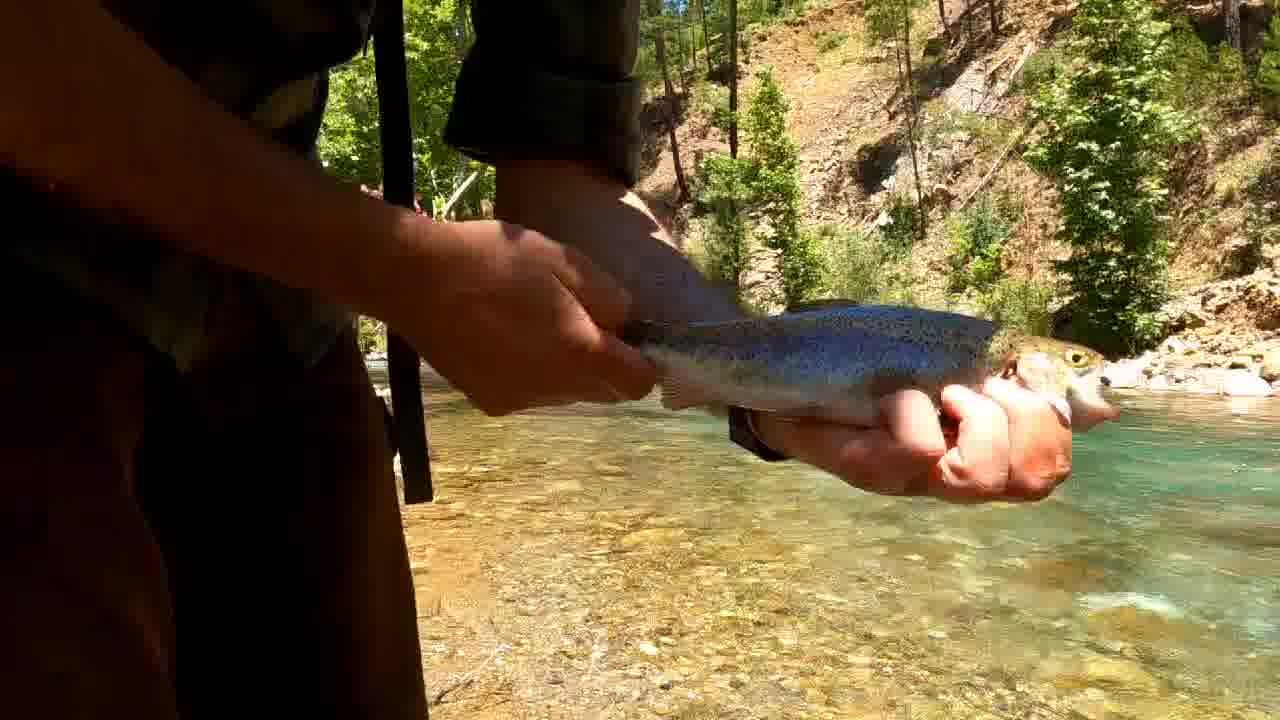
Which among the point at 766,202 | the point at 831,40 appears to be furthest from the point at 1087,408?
the point at 831,40

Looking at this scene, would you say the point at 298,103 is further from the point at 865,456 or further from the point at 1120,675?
the point at 1120,675

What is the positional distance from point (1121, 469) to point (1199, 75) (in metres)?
25.8

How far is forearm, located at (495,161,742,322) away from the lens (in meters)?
1.71

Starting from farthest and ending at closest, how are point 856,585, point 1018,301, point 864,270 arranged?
point 864,270 → point 1018,301 → point 856,585

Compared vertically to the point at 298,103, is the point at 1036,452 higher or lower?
lower

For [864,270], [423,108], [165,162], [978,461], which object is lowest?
[978,461]

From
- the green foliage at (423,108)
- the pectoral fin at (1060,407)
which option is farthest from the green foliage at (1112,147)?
the pectoral fin at (1060,407)

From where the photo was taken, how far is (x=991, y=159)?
35062 millimetres

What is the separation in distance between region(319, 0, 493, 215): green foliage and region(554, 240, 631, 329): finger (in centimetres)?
2584

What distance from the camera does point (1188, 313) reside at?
22.6m

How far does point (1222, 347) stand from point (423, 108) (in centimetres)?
2233

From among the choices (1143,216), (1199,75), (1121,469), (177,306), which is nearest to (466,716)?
(177,306)

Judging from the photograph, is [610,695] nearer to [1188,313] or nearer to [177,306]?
[177,306]

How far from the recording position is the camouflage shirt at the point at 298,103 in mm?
1004
